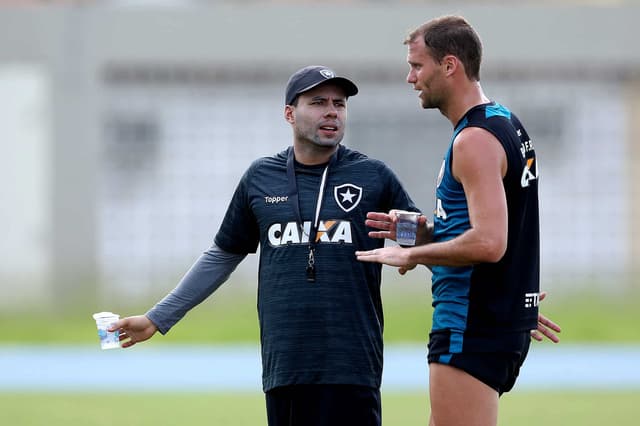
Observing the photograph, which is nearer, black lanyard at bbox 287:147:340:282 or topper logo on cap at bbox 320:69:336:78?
black lanyard at bbox 287:147:340:282

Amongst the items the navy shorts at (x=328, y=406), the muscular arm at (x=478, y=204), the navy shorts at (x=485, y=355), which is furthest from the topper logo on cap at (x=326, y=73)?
the navy shorts at (x=328, y=406)

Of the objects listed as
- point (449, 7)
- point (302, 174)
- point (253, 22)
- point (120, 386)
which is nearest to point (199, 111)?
point (253, 22)

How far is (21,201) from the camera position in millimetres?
19625

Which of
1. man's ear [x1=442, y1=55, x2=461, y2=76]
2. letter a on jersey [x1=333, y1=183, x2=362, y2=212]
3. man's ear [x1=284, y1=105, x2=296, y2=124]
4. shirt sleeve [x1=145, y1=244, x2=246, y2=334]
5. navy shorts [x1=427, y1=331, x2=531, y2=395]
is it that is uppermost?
man's ear [x1=442, y1=55, x2=461, y2=76]

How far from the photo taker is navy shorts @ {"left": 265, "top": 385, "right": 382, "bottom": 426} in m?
5.16

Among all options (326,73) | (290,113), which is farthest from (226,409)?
(326,73)

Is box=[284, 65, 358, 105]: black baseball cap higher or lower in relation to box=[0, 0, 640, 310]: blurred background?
lower

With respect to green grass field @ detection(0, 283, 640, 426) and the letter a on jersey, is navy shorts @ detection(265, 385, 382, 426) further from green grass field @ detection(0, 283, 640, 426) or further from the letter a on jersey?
green grass field @ detection(0, 283, 640, 426)

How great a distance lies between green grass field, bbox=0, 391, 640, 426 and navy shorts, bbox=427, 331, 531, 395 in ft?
17.4

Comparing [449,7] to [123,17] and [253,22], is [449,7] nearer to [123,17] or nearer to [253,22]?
[253,22]

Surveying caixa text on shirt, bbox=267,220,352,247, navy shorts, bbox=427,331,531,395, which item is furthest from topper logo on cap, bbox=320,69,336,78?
navy shorts, bbox=427,331,531,395

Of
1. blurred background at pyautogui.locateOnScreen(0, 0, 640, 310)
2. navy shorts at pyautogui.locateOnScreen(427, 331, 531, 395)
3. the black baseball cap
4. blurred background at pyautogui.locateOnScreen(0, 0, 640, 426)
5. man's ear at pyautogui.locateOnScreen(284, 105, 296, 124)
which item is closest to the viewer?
navy shorts at pyautogui.locateOnScreen(427, 331, 531, 395)

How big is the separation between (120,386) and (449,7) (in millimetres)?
9493

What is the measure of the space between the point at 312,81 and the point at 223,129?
586 inches
